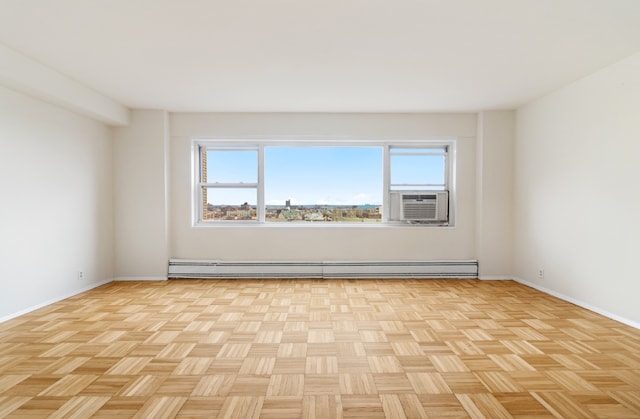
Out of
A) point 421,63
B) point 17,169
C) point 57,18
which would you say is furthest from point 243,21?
point 17,169

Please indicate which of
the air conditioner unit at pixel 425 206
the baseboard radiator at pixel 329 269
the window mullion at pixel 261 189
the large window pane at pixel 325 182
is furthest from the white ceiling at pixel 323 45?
the baseboard radiator at pixel 329 269

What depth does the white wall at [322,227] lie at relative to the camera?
5.56 meters

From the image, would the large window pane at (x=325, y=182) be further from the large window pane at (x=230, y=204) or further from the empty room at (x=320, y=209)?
the large window pane at (x=230, y=204)

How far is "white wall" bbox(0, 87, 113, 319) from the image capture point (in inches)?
142

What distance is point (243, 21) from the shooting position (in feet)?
8.87

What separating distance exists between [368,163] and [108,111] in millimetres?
3776

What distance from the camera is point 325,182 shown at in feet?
19.4

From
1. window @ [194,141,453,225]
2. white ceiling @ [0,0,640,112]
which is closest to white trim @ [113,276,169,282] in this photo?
window @ [194,141,453,225]

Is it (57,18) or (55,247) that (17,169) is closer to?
(55,247)

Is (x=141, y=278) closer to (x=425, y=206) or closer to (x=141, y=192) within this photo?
(x=141, y=192)

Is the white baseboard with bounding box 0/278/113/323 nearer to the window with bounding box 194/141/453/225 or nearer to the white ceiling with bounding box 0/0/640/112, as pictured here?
the window with bounding box 194/141/453/225

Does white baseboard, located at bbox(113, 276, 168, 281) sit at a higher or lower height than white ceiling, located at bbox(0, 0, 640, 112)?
lower

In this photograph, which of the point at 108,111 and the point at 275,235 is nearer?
the point at 108,111

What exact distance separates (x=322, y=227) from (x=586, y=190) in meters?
3.36
